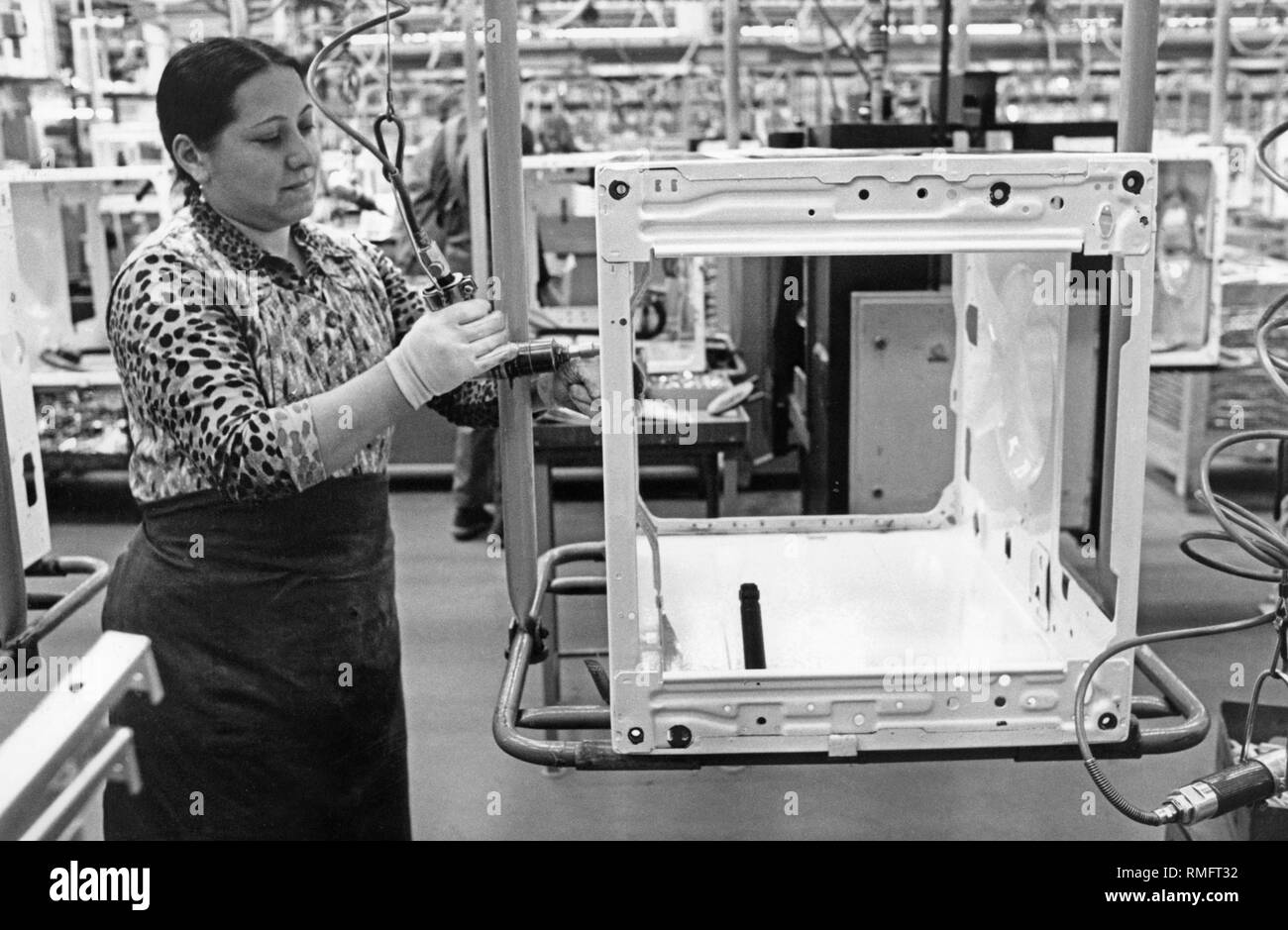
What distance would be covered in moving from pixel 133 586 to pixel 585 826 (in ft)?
4.90

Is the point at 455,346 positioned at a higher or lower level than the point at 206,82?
lower

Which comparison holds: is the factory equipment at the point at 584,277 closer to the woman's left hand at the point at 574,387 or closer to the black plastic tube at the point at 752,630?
the woman's left hand at the point at 574,387

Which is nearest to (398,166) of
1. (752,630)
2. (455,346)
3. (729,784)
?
(455,346)

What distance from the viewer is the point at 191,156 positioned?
1.82 metres

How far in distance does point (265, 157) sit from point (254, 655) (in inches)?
29.0

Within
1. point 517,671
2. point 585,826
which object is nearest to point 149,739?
point 517,671

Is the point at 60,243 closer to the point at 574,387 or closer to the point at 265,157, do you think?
the point at 265,157

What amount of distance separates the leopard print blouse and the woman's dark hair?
0.12 metres

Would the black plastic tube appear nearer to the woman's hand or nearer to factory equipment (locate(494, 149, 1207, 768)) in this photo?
factory equipment (locate(494, 149, 1207, 768))

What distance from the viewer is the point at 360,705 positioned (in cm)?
202

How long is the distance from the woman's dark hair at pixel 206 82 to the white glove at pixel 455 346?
501mm

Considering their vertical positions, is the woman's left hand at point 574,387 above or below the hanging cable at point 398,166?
below

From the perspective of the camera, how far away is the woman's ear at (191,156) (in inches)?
71.2

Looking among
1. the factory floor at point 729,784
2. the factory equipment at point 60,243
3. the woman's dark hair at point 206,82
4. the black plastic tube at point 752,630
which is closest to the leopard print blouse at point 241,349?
the woman's dark hair at point 206,82
